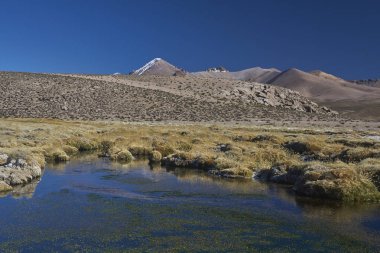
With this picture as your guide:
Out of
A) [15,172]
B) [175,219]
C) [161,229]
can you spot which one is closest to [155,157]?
[15,172]

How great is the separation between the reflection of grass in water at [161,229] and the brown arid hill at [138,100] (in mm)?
81601

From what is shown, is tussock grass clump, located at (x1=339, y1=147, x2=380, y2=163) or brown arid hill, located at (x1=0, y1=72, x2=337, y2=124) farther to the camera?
brown arid hill, located at (x1=0, y1=72, x2=337, y2=124)

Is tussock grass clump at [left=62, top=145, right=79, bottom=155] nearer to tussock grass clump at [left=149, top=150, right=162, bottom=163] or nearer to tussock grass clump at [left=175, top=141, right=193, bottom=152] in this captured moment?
tussock grass clump at [left=149, top=150, right=162, bottom=163]

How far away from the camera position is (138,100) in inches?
4801

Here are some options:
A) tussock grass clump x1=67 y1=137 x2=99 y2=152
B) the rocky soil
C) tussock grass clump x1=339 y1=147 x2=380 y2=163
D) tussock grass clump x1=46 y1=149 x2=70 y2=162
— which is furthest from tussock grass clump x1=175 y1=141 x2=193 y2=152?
the rocky soil

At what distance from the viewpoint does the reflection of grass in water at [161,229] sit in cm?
1542

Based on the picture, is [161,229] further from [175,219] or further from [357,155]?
[357,155]

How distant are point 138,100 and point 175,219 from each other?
105 meters

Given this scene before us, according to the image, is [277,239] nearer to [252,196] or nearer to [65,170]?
[252,196]

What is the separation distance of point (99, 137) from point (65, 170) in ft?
65.7

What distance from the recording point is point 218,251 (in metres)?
15.0

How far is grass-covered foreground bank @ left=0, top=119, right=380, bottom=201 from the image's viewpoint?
24.1 metres

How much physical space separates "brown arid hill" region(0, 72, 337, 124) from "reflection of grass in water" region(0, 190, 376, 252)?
8160 centimetres

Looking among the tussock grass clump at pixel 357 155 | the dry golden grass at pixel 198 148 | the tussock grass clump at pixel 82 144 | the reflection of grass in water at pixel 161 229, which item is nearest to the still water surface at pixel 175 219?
the reflection of grass in water at pixel 161 229
